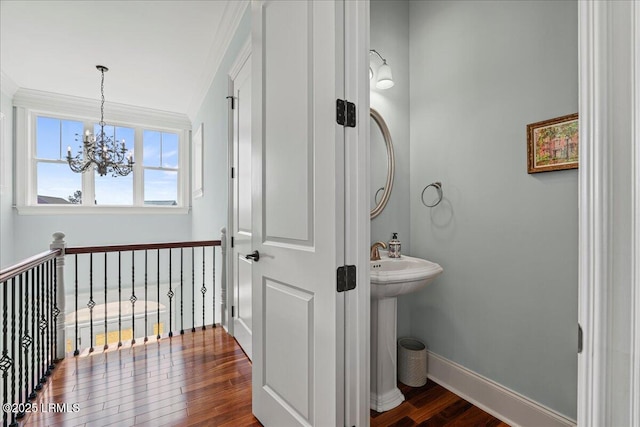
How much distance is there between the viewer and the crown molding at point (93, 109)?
4.28 m

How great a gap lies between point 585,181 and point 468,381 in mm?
1765

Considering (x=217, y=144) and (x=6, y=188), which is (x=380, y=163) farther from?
(x=6, y=188)

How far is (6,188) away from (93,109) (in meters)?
1.64

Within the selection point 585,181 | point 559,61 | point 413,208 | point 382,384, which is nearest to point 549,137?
point 559,61

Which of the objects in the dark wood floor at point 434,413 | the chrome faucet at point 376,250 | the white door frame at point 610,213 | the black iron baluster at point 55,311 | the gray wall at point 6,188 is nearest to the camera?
the white door frame at point 610,213

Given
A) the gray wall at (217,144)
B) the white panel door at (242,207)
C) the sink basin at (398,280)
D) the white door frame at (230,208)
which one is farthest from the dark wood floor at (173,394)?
the gray wall at (217,144)

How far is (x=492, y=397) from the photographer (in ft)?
5.56

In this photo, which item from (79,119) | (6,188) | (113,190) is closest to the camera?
(6,188)

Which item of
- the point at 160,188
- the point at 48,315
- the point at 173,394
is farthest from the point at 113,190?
the point at 173,394

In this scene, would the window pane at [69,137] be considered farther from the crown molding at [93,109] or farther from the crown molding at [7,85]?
the crown molding at [7,85]

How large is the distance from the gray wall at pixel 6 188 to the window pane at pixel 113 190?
100 centimetres

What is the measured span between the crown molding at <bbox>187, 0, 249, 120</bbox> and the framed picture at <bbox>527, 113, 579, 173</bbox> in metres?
2.30

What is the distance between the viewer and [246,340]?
249cm

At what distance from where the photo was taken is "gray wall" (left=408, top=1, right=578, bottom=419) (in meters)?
1.43
